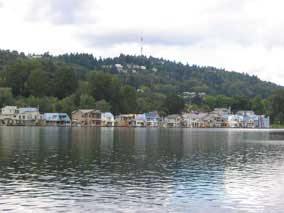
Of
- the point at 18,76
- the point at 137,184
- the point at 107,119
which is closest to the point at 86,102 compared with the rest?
the point at 107,119

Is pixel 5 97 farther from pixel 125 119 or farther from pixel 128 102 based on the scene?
pixel 128 102

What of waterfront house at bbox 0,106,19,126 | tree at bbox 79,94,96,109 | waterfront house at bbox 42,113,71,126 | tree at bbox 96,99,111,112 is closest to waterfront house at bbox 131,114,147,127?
tree at bbox 96,99,111,112

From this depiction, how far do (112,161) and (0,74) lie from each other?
15553 centimetres

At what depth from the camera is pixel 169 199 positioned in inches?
1003

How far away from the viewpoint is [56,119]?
170500 mm

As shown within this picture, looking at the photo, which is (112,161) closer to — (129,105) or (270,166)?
(270,166)

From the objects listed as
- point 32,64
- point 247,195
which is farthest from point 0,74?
point 247,195

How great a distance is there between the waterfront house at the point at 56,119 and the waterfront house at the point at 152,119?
32936 mm

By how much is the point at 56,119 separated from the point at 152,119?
130 feet

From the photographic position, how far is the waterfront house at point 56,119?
16988cm

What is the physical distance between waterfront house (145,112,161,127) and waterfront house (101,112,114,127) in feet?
51.1

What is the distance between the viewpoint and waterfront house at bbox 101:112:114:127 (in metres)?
179

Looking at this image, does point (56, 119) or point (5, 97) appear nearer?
point (56, 119)

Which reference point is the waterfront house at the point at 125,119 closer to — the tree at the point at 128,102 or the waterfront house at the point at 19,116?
the tree at the point at 128,102
